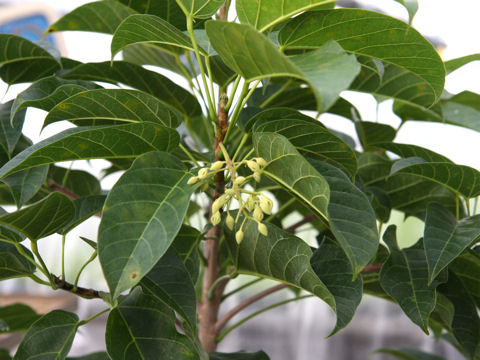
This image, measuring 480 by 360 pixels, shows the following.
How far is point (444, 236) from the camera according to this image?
21.5 inches

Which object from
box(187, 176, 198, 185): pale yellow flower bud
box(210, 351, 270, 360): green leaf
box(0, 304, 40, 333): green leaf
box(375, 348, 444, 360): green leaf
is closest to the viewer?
box(187, 176, 198, 185): pale yellow flower bud

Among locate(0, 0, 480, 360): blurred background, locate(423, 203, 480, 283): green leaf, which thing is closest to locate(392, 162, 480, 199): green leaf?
locate(423, 203, 480, 283): green leaf

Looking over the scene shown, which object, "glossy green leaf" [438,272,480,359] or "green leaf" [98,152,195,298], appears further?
"glossy green leaf" [438,272,480,359]

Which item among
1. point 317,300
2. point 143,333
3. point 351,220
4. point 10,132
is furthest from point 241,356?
point 317,300

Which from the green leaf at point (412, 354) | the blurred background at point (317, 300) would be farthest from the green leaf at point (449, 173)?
the blurred background at point (317, 300)

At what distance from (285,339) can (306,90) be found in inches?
66.1

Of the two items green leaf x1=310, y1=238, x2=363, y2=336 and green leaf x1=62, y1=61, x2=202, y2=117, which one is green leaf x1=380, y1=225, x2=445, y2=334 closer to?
green leaf x1=310, y1=238, x2=363, y2=336

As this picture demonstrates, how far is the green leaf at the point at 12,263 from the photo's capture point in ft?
1.79

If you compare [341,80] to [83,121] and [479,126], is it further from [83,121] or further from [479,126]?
[479,126]

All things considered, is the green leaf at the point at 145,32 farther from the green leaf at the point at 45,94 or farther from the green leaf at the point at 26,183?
the green leaf at the point at 26,183

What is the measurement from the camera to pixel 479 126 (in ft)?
2.48

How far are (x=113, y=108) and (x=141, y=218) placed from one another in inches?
6.0

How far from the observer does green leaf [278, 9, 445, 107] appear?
1.52 ft

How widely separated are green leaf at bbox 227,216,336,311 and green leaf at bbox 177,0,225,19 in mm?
222
